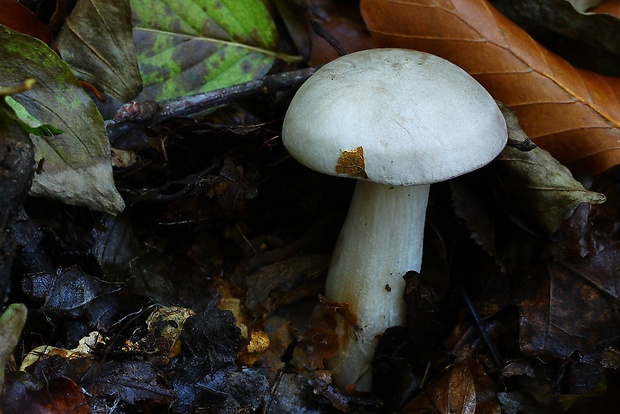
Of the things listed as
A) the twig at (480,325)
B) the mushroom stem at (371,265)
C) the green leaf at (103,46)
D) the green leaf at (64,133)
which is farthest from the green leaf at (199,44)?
the twig at (480,325)

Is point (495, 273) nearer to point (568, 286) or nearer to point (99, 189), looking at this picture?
point (568, 286)

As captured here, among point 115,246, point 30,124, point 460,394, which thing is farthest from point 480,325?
point 30,124

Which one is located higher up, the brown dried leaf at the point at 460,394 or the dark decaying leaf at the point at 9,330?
the dark decaying leaf at the point at 9,330

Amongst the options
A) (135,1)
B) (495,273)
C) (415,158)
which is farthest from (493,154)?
(135,1)

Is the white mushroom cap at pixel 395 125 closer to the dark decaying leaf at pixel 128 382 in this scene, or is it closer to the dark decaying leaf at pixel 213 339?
the dark decaying leaf at pixel 213 339

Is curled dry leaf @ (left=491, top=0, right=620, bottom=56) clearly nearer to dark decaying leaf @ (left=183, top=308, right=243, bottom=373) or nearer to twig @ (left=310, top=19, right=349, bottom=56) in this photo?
twig @ (left=310, top=19, right=349, bottom=56)
